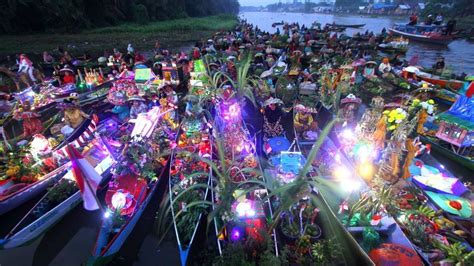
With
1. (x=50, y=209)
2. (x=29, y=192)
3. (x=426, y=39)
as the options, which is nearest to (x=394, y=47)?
(x=426, y=39)

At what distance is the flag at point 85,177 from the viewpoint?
5359mm

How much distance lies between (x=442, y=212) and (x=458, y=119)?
4.38 metres

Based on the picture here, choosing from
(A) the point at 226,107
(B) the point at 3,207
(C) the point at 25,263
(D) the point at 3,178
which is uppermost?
(A) the point at 226,107

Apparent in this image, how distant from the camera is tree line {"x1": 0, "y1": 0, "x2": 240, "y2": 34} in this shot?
1186 inches

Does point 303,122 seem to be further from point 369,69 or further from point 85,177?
point 369,69

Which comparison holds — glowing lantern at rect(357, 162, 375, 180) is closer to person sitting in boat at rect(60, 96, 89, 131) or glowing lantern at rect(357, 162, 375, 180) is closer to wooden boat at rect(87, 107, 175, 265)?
wooden boat at rect(87, 107, 175, 265)

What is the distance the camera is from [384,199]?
595cm

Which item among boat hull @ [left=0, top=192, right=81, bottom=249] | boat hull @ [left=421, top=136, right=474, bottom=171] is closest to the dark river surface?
boat hull @ [left=0, top=192, right=81, bottom=249]

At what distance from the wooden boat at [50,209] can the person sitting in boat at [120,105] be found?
364cm

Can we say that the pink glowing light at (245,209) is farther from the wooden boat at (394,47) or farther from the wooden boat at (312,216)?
the wooden boat at (394,47)

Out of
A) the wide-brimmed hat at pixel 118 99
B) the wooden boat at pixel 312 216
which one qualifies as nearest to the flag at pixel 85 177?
the wooden boat at pixel 312 216

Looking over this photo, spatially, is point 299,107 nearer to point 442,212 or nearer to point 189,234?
point 442,212

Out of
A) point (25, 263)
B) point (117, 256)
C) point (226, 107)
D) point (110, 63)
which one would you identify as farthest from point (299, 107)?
point (110, 63)

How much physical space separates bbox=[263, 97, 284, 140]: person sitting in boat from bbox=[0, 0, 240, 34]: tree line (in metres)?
35.5
